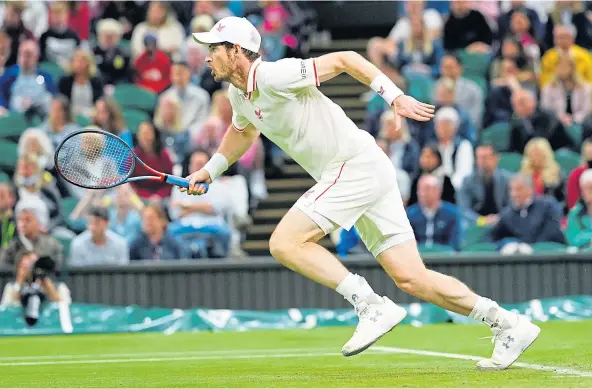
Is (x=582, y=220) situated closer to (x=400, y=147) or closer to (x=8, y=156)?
(x=400, y=147)

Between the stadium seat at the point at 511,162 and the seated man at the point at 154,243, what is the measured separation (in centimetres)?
388

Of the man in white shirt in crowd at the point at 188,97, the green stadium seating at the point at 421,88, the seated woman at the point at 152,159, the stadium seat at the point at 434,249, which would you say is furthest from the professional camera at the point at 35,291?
the green stadium seating at the point at 421,88

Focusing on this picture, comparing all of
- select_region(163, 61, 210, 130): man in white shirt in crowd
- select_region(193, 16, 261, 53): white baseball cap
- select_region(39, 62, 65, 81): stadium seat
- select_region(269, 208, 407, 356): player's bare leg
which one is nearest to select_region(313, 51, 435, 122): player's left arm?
select_region(193, 16, 261, 53): white baseball cap

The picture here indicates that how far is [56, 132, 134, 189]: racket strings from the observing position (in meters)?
7.61

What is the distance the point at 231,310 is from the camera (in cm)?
1227

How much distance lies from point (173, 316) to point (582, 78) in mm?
6127

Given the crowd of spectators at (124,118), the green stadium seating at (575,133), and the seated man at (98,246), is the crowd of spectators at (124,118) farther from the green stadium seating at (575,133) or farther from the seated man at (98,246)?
the green stadium seating at (575,133)

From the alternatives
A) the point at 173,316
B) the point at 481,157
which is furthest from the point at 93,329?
the point at 481,157

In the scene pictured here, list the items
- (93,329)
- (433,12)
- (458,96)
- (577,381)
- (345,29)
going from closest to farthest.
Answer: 1. (577,381)
2. (93,329)
3. (458,96)
4. (433,12)
5. (345,29)

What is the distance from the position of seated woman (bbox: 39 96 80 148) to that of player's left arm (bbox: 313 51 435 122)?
845cm

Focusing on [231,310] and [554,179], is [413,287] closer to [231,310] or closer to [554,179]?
[231,310]

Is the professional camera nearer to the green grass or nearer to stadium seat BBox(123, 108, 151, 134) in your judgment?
the green grass

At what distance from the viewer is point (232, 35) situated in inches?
272

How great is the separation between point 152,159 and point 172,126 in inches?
32.2
